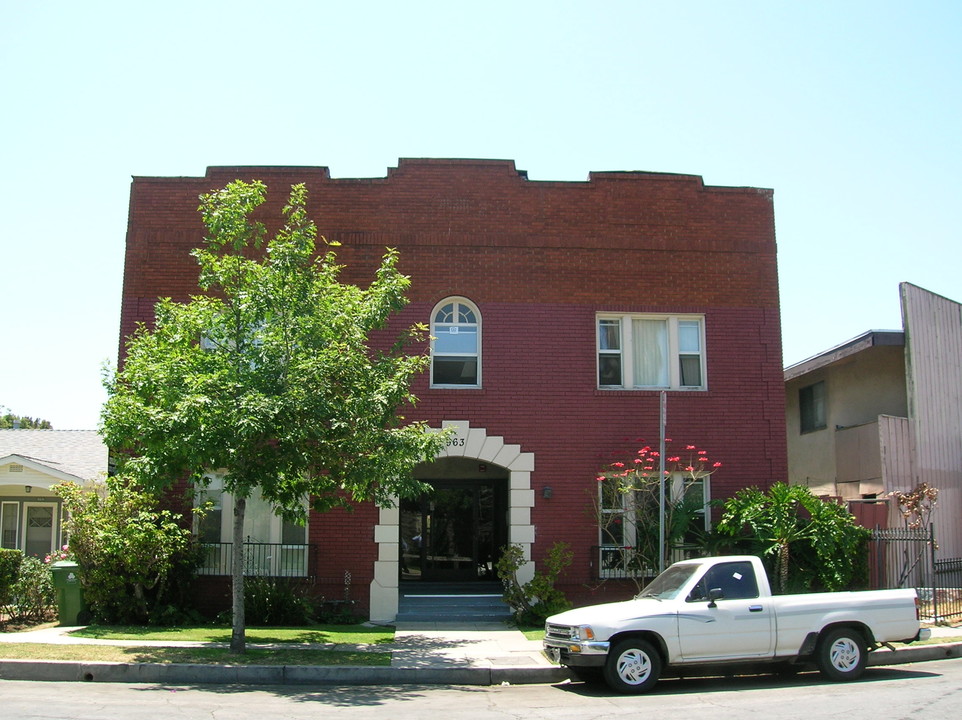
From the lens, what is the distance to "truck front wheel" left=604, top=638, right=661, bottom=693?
11.0 meters

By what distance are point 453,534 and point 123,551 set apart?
6.72 meters

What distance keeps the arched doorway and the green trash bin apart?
622 centimetres

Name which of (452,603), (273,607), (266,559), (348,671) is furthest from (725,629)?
(266,559)

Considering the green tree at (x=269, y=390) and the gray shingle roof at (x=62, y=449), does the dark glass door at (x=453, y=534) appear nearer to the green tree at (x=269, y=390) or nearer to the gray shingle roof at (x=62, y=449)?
the green tree at (x=269, y=390)

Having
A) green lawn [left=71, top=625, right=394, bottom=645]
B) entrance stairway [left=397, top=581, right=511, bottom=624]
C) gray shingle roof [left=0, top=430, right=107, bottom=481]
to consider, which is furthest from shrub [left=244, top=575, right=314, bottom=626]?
gray shingle roof [left=0, top=430, right=107, bottom=481]

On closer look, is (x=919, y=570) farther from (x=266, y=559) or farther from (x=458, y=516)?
(x=266, y=559)

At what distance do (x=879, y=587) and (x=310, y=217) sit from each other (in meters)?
12.1

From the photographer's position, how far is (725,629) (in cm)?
1123

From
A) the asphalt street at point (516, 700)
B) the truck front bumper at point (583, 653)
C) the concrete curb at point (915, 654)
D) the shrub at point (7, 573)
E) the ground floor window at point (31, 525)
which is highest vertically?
the ground floor window at point (31, 525)

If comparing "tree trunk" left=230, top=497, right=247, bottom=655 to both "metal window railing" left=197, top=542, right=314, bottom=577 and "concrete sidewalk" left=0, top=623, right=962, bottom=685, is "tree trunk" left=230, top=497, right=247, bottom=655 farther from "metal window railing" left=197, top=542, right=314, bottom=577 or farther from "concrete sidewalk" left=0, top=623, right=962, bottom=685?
"metal window railing" left=197, top=542, right=314, bottom=577

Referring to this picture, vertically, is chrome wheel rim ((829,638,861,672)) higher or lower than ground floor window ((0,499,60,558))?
lower

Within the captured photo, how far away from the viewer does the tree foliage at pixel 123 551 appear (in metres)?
15.2

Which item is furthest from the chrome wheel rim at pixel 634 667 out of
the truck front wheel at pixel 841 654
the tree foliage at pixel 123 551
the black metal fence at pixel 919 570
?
the tree foliage at pixel 123 551

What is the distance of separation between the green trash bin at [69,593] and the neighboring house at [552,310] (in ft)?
7.81
